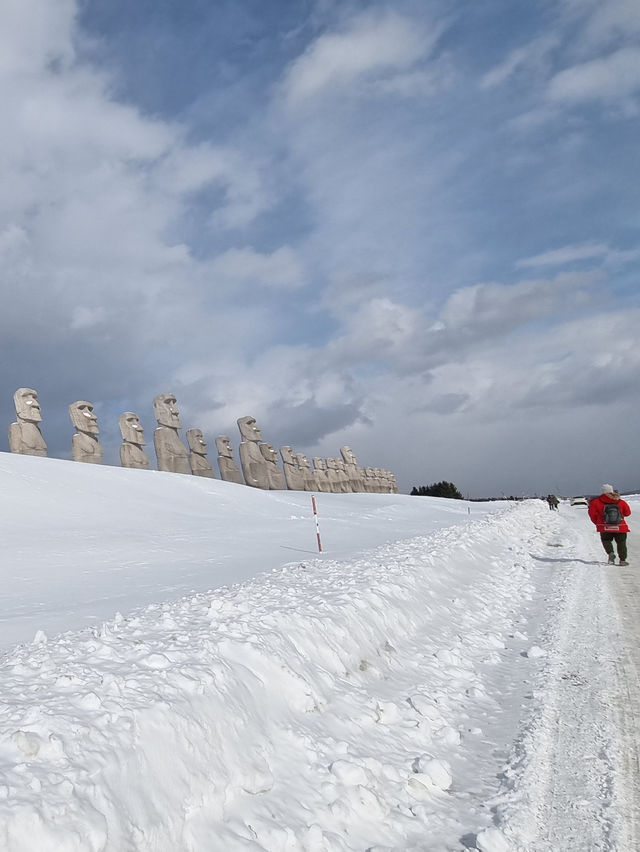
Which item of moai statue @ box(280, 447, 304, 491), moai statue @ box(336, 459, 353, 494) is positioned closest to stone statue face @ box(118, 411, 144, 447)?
moai statue @ box(280, 447, 304, 491)

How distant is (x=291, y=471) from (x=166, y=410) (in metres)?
12.0

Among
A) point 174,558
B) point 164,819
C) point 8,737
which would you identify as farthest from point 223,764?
point 174,558

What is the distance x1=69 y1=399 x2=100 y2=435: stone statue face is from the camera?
85.4 feet

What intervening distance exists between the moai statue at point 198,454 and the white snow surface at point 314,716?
69.0 ft

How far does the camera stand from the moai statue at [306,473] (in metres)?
41.4

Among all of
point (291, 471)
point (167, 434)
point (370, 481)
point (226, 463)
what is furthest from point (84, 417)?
point (370, 481)

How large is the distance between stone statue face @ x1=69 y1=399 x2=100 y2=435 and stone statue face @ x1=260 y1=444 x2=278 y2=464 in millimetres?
10785

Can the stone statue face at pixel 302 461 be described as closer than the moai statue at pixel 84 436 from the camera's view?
No

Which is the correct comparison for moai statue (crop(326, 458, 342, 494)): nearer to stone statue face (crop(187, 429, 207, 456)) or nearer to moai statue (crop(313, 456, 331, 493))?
moai statue (crop(313, 456, 331, 493))

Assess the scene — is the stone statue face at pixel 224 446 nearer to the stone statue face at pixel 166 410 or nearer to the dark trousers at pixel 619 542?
the stone statue face at pixel 166 410

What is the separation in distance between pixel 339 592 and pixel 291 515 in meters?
16.3

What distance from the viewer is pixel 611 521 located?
12.2m

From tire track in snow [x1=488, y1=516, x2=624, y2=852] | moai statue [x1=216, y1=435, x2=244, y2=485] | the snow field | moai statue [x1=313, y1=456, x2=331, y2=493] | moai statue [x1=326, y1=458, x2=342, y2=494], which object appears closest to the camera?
the snow field

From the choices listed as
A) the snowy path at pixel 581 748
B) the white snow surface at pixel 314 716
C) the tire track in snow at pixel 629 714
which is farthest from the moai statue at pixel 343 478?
the snowy path at pixel 581 748
